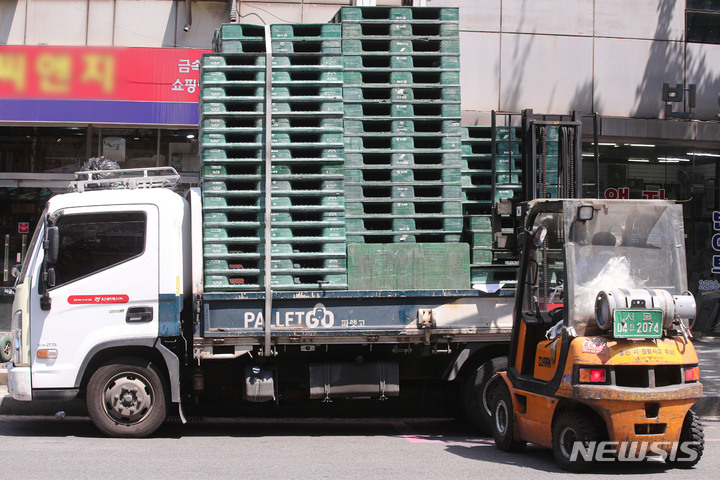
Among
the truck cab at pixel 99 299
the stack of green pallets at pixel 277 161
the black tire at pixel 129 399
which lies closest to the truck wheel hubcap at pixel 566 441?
the stack of green pallets at pixel 277 161

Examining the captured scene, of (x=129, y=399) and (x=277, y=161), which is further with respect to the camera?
(x=277, y=161)

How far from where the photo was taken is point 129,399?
8.08 m

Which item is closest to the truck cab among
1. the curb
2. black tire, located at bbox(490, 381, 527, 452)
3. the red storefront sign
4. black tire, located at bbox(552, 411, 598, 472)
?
the curb

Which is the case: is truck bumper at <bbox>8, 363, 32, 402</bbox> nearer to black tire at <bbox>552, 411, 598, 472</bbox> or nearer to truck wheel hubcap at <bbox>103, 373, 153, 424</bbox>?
truck wheel hubcap at <bbox>103, 373, 153, 424</bbox>

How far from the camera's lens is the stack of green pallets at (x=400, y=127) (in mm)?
8586

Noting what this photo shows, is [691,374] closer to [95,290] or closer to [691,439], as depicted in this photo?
[691,439]

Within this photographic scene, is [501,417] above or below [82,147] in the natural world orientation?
below

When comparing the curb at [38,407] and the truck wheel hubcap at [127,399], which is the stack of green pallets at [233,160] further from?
the curb at [38,407]

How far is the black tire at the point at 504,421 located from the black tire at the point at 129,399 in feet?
11.0

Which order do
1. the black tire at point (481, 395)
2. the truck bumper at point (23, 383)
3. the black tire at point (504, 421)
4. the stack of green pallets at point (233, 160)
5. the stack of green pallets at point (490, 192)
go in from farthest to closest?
the stack of green pallets at point (490, 192) → the black tire at point (481, 395) → the stack of green pallets at point (233, 160) → the truck bumper at point (23, 383) → the black tire at point (504, 421)

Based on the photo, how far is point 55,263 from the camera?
26.7 ft

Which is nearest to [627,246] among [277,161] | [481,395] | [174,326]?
[481,395]

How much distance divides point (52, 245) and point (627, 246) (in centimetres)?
554

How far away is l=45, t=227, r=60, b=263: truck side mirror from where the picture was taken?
25.9 feet
